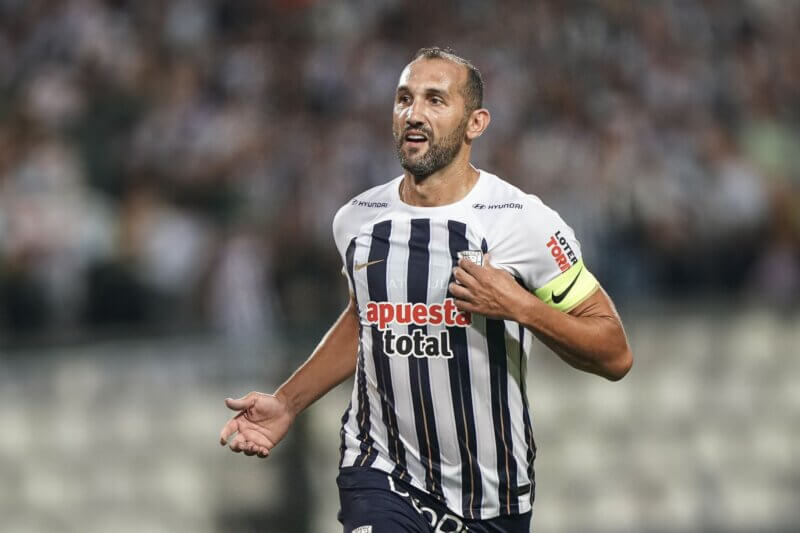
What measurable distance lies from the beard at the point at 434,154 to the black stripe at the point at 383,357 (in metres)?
0.24

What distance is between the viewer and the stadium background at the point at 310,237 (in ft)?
26.0

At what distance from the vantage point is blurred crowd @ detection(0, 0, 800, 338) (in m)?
8.73

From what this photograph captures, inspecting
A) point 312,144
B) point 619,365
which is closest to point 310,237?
point 312,144

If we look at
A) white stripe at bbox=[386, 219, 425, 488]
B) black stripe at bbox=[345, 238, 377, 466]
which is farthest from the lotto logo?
black stripe at bbox=[345, 238, 377, 466]

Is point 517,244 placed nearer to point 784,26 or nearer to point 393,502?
point 393,502

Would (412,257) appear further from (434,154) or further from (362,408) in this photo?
(362,408)

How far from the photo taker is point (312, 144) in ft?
32.7

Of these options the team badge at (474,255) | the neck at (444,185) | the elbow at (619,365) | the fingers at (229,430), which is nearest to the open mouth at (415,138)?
the neck at (444,185)

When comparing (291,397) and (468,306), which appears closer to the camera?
(468,306)

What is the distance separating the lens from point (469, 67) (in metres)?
4.55

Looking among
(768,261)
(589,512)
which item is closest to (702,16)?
(768,261)

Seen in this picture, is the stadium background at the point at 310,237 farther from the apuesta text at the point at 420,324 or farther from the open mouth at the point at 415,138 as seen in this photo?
the open mouth at the point at 415,138

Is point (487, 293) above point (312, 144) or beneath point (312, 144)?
beneath

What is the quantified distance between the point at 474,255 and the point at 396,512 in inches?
34.6
